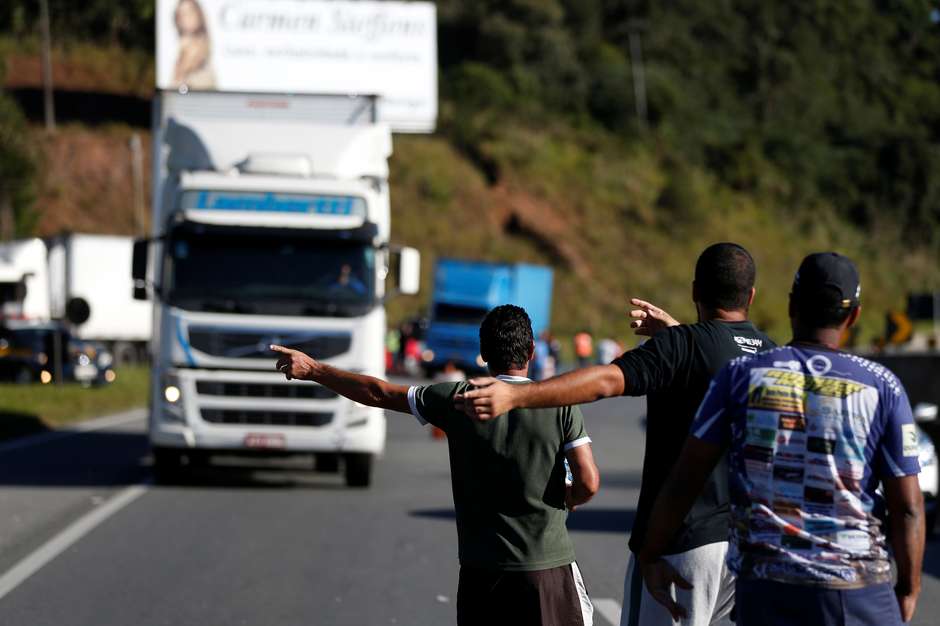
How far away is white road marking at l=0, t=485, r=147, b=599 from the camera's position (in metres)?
9.88

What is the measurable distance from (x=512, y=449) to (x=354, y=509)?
9.14 meters

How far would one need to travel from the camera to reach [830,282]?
418 cm

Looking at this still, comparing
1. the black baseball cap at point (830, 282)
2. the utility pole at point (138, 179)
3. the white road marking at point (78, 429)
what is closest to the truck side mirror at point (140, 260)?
the white road marking at point (78, 429)

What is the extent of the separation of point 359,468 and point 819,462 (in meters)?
12.0

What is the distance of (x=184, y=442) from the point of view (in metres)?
15.2

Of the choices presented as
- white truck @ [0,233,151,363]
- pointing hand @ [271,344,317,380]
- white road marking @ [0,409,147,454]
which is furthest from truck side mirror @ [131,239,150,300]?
white truck @ [0,233,151,363]

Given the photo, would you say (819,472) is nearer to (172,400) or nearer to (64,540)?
(64,540)

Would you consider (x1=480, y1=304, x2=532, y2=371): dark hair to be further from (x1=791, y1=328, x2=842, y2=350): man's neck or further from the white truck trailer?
the white truck trailer

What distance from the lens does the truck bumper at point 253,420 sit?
50.1ft

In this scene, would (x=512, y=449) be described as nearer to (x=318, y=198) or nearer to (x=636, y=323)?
(x=636, y=323)

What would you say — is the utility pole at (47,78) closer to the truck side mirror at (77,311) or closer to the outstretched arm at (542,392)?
the truck side mirror at (77,311)

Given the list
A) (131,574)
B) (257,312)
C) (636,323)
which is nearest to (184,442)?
(257,312)

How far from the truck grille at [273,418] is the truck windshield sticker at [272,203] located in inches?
74.1

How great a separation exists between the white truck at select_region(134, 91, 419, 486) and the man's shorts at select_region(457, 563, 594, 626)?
32.6 ft
